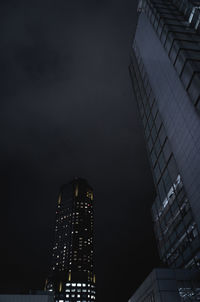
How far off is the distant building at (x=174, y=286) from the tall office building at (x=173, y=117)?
2052mm

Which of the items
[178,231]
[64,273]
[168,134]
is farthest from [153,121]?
[64,273]

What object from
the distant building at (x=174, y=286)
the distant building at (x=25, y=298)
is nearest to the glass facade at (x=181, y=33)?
the distant building at (x=174, y=286)

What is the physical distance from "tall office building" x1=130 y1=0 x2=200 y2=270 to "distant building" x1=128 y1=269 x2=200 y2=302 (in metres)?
2.05

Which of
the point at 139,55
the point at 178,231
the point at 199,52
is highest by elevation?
the point at 139,55

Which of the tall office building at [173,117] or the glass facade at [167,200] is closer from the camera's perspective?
the tall office building at [173,117]

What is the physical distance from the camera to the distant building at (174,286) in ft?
75.4

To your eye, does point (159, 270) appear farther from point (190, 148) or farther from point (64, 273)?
point (64, 273)

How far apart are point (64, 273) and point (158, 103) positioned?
17663cm

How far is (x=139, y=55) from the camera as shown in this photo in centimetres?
4384

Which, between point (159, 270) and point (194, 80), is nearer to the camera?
point (194, 80)

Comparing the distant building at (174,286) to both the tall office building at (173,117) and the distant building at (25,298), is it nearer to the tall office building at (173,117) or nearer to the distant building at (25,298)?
the tall office building at (173,117)

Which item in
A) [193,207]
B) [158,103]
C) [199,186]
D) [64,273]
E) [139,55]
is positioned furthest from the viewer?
[64,273]

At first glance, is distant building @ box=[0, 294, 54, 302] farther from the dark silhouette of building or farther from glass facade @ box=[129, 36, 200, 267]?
glass facade @ box=[129, 36, 200, 267]

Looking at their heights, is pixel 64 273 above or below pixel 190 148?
above
